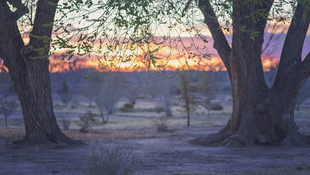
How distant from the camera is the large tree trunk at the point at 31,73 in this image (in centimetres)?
996

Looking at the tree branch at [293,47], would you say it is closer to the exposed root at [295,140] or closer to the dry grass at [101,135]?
the exposed root at [295,140]

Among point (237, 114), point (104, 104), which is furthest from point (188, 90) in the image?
point (237, 114)

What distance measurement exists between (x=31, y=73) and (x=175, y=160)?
5.09 m

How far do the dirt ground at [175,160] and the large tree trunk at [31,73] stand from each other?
669 millimetres

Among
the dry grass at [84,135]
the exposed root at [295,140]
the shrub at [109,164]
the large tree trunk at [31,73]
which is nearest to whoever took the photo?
the shrub at [109,164]


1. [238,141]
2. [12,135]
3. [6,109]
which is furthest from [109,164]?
[6,109]

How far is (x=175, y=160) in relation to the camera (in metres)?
8.40

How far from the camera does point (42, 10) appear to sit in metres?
9.89

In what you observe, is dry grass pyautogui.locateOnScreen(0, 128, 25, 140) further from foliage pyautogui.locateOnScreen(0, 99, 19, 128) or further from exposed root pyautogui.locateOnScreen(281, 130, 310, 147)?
exposed root pyautogui.locateOnScreen(281, 130, 310, 147)

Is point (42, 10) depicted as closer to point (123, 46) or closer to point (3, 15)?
point (3, 15)

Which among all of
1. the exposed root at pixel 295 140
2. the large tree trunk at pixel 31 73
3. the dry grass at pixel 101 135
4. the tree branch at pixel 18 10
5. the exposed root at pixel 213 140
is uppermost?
the tree branch at pixel 18 10

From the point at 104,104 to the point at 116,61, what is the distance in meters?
31.8

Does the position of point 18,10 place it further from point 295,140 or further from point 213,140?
point 295,140

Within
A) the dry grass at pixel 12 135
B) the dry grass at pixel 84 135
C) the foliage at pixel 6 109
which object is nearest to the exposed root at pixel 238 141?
the dry grass at pixel 84 135
